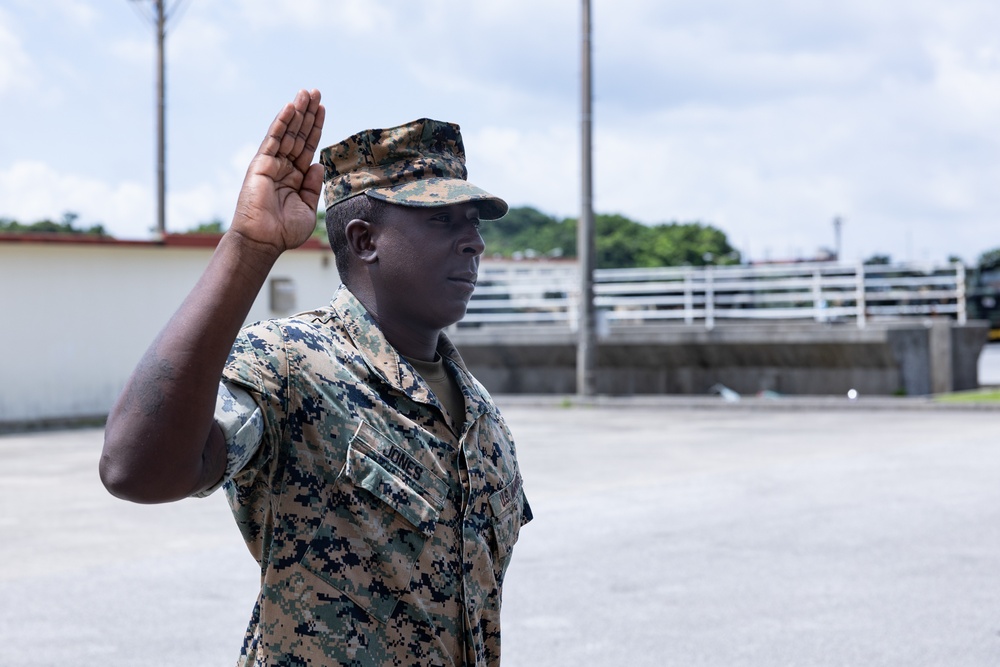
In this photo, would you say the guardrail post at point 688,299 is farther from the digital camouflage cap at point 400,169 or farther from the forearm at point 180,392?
the forearm at point 180,392

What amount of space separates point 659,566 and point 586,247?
14.5 m

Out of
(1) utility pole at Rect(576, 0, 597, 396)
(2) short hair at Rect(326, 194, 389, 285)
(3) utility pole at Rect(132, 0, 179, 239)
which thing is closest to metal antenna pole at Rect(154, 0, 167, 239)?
(3) utility pole at Rect(132, 0, 179, 239)

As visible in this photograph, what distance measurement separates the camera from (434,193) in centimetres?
206

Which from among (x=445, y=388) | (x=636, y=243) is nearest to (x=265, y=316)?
(x=445, y=388)

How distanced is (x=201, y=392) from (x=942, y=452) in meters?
12.1

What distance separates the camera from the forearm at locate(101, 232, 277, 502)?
165 cm

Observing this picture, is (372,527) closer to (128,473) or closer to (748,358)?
(128,473)

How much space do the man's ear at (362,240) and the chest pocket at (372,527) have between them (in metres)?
0.32

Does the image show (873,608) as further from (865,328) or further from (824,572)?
(865,328)

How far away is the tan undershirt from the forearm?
0.47 metres

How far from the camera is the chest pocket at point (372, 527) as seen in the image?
75.4 inches

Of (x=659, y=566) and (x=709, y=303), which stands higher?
(x=709, y=303)

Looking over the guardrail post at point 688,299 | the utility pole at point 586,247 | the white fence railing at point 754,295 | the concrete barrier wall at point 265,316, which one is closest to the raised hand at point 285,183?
Result: the concrete barrier wall at point 265,316

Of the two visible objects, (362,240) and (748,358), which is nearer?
(362,240)
